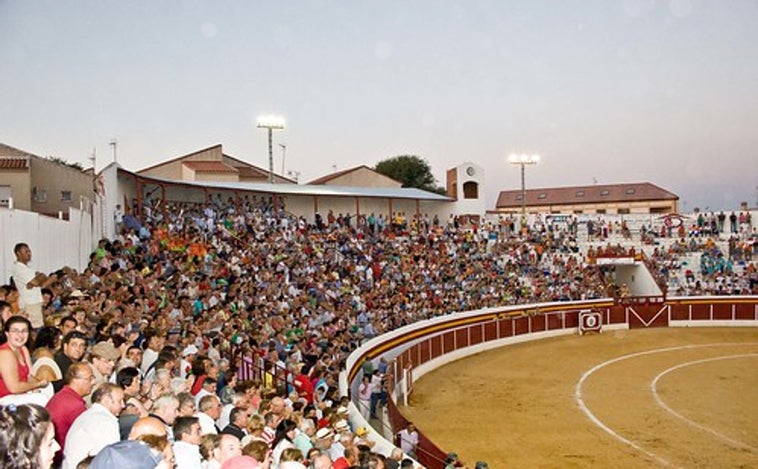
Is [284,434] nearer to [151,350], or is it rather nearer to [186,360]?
[151,350]

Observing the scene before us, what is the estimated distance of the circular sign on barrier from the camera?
1161 inches

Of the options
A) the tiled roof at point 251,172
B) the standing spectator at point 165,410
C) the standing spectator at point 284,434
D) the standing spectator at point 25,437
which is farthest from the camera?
the tiled roof at point 251,172

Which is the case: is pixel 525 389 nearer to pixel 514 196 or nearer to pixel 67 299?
pixel 67 299

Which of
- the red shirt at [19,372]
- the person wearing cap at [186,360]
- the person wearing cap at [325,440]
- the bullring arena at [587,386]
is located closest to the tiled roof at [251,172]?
the bullring arena at [587,386]

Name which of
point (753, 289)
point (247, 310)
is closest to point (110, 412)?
point (247, 310)

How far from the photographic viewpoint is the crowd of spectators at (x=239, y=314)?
4.48 m

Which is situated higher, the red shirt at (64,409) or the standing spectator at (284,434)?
the red shirt at (64,409)

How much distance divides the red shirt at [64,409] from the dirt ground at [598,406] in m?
9.86

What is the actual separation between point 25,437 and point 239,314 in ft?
43.0

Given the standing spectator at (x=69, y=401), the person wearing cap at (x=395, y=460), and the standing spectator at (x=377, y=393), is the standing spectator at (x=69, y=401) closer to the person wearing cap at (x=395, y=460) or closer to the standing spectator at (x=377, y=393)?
the person wearing cap at (x=395, y=460)

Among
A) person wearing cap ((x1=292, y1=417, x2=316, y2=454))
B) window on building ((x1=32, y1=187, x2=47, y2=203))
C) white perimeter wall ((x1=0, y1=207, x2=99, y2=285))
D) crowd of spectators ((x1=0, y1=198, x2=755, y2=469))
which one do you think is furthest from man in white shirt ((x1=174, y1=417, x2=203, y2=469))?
window on building ((x1=32, y1=187, x2=47, y2=203))

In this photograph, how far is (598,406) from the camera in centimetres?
1708

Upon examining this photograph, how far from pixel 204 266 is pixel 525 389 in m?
9.73

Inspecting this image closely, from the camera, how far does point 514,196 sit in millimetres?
71750
